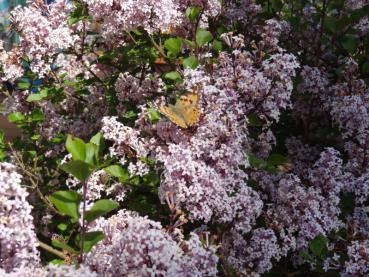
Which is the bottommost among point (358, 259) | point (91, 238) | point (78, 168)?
point (91, 238)

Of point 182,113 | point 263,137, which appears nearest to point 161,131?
point 182,113

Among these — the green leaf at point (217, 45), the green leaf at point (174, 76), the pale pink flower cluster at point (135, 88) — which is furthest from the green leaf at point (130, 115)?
the green leaf at point (217, 45)

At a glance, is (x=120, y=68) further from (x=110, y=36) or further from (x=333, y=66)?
(x=333, y=66)

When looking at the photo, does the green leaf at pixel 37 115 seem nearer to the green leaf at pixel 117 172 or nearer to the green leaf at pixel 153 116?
the green leaf at pixel 117 172

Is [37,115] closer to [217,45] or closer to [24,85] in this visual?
[24,85]

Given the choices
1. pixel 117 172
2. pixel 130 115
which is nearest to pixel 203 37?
pixel 130 115

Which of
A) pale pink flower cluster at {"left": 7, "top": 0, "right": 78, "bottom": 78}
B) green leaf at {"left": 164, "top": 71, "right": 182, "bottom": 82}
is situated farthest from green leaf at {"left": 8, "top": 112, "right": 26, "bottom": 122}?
green leaf at {"left": 164, "top": 71, "right": 182, "bottom": 82}
